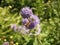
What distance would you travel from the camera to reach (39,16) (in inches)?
118

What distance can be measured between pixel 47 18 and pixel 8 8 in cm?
54

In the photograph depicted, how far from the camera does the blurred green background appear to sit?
2527mm

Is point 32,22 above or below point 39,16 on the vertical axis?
above

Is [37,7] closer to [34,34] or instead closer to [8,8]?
[8,8]

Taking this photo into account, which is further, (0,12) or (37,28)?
(0,12)

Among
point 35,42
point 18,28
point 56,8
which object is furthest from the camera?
point 56,8

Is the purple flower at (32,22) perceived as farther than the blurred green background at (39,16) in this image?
No

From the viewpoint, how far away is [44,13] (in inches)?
120

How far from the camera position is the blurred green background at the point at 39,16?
253cm

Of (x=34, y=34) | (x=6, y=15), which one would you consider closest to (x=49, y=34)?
(x=34, y=34)

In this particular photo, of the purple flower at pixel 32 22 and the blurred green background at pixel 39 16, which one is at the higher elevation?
the purple flower at pixel 32 22

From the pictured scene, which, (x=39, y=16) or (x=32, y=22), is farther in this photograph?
(x=39, y=16)

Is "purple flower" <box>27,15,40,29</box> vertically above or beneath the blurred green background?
above

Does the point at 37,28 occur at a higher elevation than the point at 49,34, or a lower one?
higher
